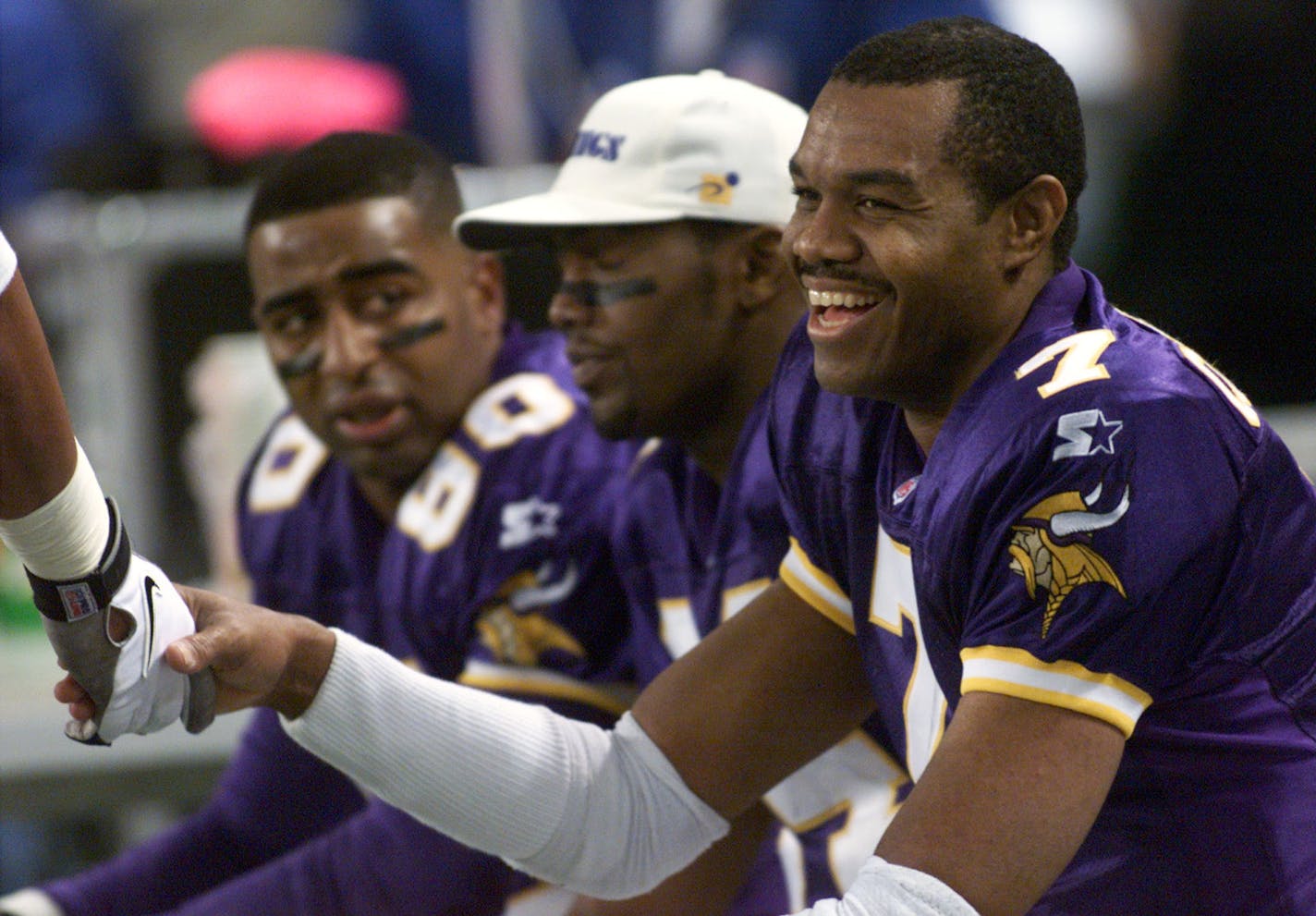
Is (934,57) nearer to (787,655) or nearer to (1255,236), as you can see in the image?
(787,655)

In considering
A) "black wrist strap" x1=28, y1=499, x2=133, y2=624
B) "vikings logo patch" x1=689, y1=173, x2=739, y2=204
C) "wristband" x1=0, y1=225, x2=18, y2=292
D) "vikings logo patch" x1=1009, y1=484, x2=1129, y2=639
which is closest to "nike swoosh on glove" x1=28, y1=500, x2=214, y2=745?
"black wrist strap" x1=28, y1=499, x2=133, y2=624

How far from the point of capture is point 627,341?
2.62m

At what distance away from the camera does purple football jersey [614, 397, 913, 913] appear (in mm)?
2467

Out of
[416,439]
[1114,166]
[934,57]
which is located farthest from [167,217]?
[934,57]

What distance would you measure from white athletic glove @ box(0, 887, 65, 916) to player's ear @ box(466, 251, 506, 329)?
1.04m

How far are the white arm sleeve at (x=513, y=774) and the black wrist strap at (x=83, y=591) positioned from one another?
1.07 ft

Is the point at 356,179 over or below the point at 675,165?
below

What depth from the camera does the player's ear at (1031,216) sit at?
185 centimetres

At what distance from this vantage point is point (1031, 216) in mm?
1862

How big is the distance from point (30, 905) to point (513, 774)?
1.09 meters

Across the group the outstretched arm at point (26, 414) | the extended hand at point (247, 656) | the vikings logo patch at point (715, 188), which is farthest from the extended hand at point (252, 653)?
the vikings logo patch at point (715, 188)

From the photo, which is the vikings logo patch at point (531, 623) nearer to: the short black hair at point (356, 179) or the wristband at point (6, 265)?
the short black hair at point (356, 179)

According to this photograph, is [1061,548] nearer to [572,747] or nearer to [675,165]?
[572,747]

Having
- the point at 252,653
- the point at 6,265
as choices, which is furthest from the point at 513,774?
the point at 6,265
